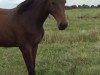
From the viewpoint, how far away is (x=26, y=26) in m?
6.84

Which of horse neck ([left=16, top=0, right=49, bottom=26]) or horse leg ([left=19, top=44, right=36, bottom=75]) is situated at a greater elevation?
horse neck ([left=16, top=0, right=49, bottom=26])

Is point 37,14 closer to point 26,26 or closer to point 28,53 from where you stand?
point 26,26

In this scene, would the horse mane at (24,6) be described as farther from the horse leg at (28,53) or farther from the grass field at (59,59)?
the grass field at (59,59)

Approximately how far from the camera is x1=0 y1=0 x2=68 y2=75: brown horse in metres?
6.69

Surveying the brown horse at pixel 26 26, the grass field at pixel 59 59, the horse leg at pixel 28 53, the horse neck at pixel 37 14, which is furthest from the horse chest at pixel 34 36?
the grass field at pixel 59 59

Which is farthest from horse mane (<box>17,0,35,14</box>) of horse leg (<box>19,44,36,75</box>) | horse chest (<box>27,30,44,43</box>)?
horse leg (<box>19,44,36,75</box>)

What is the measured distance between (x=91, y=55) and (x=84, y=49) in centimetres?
118

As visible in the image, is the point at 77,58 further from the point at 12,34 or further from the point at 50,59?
the point at 12,34

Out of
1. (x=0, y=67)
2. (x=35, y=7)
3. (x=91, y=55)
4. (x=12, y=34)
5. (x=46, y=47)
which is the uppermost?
(x=35, y=7)

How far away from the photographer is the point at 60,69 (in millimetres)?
7992

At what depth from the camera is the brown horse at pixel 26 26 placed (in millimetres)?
6691

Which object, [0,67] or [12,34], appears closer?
[12,34]

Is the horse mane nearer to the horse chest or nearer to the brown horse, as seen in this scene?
the brown horse

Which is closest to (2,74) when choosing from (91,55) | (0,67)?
(0,67)
